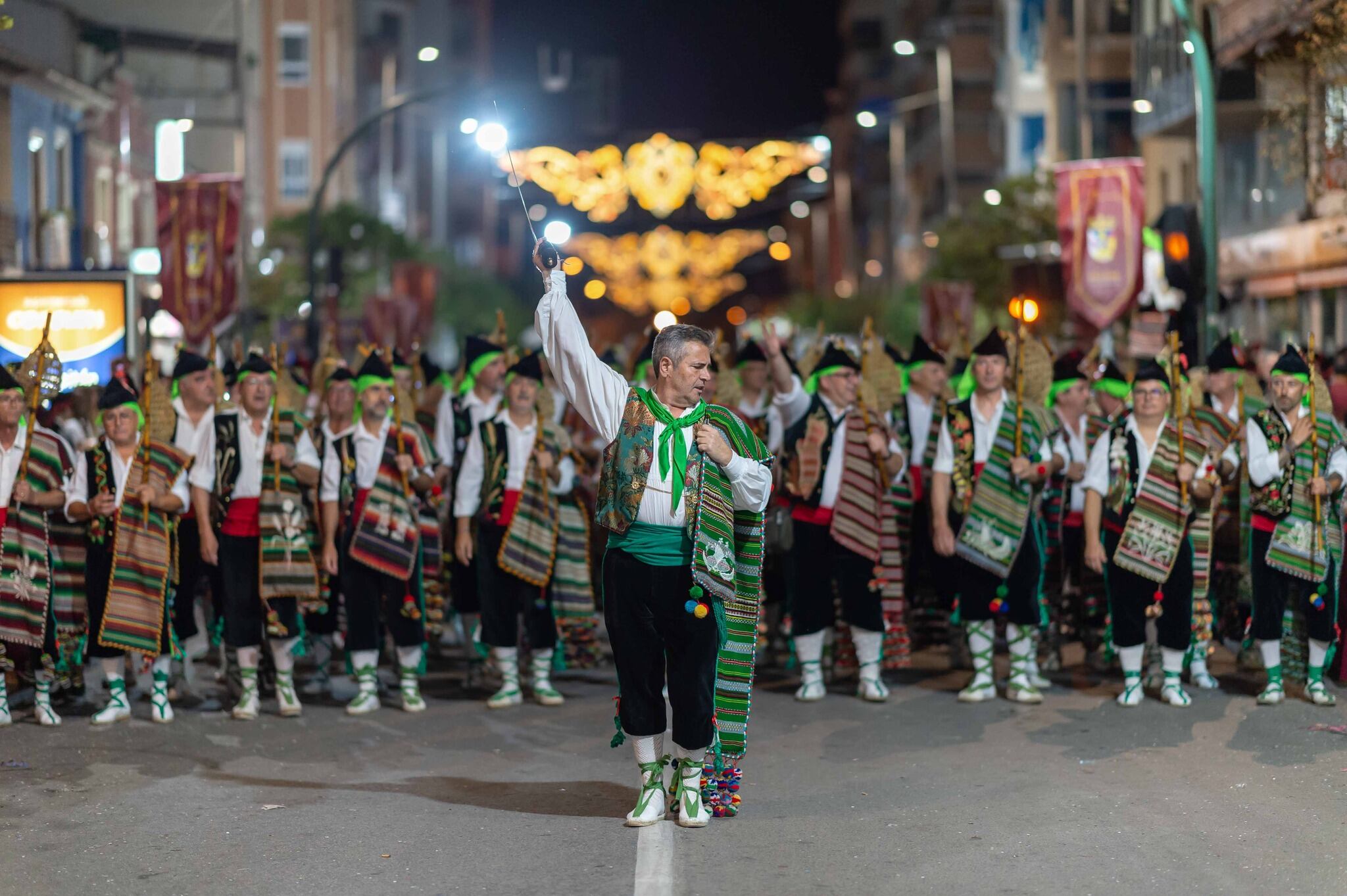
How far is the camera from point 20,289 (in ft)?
60.1

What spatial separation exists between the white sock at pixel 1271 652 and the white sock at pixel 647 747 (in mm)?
4247

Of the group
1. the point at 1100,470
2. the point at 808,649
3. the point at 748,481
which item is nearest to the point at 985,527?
the point at 1100,470

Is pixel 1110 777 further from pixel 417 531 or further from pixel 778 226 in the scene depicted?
pixel 778 226

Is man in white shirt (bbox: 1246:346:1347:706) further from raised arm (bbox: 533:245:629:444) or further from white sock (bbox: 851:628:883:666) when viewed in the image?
raised arm (bbox: 533:245:629:444)

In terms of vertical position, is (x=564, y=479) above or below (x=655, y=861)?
above

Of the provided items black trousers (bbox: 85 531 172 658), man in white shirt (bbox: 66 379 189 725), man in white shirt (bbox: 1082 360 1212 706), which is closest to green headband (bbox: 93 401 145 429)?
man in white shirt (bbox: 66 379 189 725)

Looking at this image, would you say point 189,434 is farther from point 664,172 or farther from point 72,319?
point 664,172

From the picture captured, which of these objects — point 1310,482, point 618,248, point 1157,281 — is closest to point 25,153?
point 1157,281

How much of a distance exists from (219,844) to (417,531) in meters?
3.52

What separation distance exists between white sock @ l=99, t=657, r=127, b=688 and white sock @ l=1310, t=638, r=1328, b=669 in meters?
6.57

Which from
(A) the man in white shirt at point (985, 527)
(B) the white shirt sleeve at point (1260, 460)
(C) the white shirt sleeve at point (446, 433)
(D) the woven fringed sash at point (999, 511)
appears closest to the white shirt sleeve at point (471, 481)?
(C) the white shirt sleeve at point (446, 433)

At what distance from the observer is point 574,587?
11008mm

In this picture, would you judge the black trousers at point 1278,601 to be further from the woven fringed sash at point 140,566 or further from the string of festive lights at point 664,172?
the string of festive lights at point 664,172

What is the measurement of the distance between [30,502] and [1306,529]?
6.87 meters
